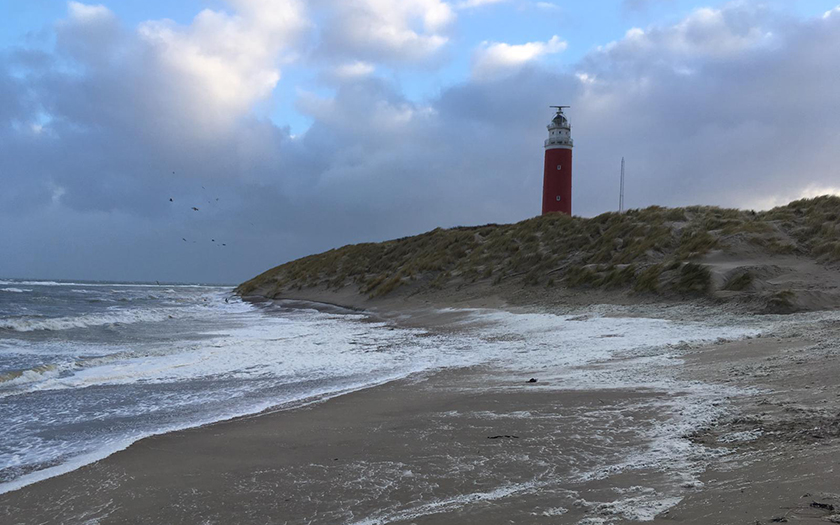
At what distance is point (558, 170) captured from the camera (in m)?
36.5

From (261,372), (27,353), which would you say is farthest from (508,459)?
(27,353)

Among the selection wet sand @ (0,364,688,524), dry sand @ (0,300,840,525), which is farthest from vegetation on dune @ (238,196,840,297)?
wet sand @ (0,364,688,524)

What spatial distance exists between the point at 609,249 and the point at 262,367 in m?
13.9

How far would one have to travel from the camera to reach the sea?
14.8 feet

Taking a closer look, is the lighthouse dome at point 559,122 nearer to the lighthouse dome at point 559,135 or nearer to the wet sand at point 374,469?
the lighthouse dome at point 559,135

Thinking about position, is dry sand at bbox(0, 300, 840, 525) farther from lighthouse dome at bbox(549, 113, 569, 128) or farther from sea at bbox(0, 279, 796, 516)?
lighthouse dome at bbox(549, 113, 569, 128)

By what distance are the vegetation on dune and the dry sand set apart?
8.64 m

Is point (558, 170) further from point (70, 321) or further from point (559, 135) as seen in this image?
point (70, 321)

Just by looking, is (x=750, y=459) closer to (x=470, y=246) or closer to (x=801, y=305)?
(x=801, y=305)

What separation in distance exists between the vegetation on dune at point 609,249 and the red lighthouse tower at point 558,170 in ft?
19.0

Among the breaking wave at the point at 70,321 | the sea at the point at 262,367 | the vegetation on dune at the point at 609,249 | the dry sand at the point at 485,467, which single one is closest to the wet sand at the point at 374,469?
the dry sand at the point at 485,467

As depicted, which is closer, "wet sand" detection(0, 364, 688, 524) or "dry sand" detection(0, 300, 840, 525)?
"dry sand" detection(0, 300, 840, 525)

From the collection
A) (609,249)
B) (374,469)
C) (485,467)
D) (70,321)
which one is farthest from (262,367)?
(609,249)

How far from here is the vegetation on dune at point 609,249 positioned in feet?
46.3
